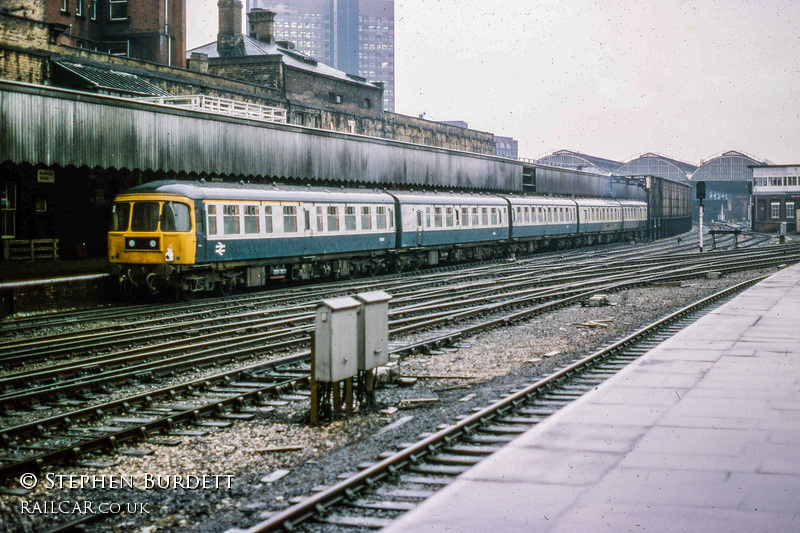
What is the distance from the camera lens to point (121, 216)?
73.7ft

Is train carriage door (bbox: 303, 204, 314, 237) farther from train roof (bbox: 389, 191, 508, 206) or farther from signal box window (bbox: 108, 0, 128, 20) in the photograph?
signal box window (bbox: 108, 0, 128, 20)

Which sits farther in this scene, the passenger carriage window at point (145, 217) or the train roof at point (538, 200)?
the train roof at point (538, 200)

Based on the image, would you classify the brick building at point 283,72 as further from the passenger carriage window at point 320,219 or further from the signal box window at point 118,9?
the passenger carriage window at point 320,219

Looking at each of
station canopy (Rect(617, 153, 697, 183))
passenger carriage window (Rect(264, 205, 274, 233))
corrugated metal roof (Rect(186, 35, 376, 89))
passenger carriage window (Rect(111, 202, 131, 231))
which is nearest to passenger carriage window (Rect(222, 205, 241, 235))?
passenger carriage window (Rect(264, 205, 274, 233))

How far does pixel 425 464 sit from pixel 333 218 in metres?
20.9

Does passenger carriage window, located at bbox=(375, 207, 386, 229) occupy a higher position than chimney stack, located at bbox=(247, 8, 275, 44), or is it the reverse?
chimney stack, located at bbox=(247, 8, 275, 44)

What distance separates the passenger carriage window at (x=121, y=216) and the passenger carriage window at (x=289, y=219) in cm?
498

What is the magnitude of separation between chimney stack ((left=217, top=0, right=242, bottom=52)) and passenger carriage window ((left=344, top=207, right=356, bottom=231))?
31.1 meters

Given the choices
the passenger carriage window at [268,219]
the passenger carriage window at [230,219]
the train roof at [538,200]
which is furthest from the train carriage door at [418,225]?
the passenger carriage window at [230,219]

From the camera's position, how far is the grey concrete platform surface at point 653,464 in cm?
596

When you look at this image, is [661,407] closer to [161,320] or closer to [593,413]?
[593,413]

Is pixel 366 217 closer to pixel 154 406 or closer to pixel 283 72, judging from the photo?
pixel 154 406

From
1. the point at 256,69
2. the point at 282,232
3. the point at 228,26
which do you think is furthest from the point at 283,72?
the point at 282,232

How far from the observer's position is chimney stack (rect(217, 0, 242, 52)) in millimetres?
57219
